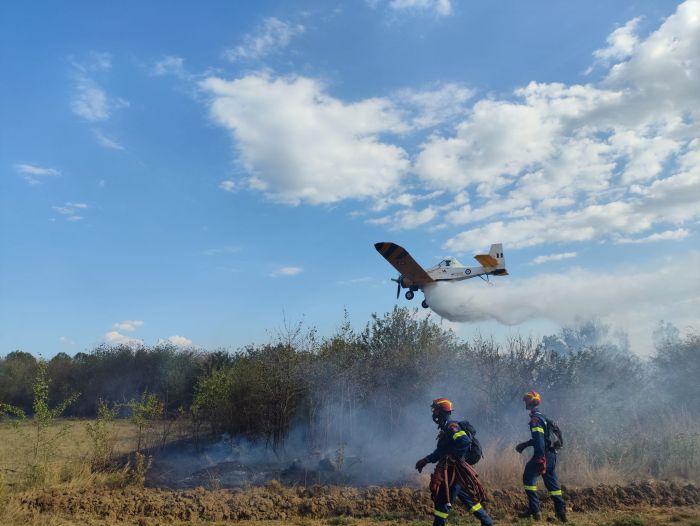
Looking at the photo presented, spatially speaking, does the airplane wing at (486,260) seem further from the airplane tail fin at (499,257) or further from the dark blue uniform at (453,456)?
the dark blue uniform at (453,456)

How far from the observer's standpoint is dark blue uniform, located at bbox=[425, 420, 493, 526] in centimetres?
778

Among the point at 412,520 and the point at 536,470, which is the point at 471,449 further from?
the point at 412,520

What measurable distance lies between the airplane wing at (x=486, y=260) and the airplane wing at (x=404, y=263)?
218 cm

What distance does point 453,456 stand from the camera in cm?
796

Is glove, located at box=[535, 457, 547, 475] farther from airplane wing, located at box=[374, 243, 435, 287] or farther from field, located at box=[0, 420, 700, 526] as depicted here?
airplane wing, located at box=[374, 243, 435, 287]

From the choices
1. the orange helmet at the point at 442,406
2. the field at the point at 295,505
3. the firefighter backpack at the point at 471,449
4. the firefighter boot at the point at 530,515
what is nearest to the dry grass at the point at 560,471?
the field at the point at 295,505

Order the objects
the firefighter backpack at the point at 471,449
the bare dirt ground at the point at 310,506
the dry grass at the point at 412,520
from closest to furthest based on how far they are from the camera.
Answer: the firefighter backpack at the point at 471,449 → the dry grass at the point at 412,520 → the bare dirt ground at the point at 310,506

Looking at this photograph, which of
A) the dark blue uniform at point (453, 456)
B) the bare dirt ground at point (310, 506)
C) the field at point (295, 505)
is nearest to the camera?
the dark blue uniform at point (453, 456)

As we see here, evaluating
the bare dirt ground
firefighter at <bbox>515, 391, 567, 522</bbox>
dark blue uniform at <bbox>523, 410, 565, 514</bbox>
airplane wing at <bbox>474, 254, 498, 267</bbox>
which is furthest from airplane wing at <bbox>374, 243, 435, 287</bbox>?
dark blue uniform at <bbox>523, 410, 565, 514</bbox>

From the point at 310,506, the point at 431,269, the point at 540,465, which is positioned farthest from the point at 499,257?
the point at 310,506

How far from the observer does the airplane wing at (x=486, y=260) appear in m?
21.0

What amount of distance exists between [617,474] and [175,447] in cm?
1587

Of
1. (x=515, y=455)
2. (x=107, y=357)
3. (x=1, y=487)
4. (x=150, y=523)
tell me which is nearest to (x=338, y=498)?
(x=150, y=523)

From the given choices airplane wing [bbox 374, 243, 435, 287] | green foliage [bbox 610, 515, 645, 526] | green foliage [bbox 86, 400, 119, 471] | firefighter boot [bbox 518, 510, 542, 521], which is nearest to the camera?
green foliage [bbox 610, 515, 645, 526]
